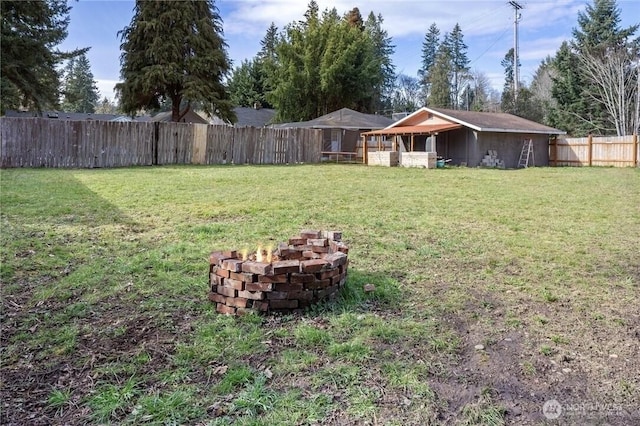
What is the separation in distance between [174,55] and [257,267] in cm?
2273

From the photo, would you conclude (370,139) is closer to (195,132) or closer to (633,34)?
(195,132)

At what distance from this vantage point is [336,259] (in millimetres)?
2898

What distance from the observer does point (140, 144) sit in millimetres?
15305

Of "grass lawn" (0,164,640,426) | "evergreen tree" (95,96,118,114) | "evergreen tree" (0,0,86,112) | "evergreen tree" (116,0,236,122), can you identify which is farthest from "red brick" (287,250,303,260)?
"evergreen tree" (95,96,118,114)

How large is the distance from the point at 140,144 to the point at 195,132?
193 centimetres

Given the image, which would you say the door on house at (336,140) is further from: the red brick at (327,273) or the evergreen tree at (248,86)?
the red brick at (327,273)

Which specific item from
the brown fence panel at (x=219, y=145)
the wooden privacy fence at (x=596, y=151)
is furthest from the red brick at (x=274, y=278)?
the wooden privacy fence at (x=596, y=151)

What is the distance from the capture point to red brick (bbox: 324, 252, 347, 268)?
2855mm

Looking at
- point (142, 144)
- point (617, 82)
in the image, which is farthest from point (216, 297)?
point (617, 82)

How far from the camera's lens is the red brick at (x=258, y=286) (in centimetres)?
270

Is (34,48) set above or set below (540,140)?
above

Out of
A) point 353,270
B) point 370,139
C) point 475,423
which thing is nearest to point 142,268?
point 353,270

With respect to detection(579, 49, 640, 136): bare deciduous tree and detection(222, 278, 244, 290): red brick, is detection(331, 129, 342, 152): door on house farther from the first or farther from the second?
detection(222, 278, 244, 290): red brick

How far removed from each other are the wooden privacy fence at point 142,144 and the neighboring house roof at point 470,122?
5.03 m
